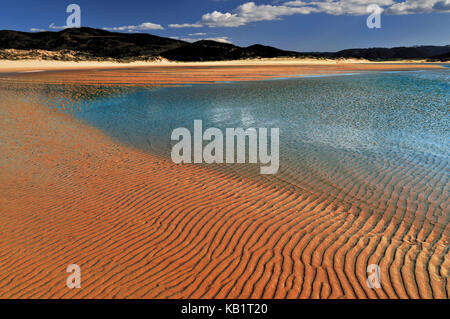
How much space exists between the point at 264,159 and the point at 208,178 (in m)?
2.30

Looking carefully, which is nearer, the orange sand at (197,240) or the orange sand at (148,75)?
the orange sand at (197,240)

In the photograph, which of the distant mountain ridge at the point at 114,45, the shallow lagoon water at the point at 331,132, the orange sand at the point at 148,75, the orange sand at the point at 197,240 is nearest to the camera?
the orange sand at the point at 197,240

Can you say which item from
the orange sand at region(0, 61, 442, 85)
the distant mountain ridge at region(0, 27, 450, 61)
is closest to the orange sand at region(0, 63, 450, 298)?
the orange sand at region(0, 61, 442, 85)

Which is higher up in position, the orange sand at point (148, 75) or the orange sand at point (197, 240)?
the orange sand at point (148, 75)

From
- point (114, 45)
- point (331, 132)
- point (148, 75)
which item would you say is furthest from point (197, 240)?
point (114, 45)

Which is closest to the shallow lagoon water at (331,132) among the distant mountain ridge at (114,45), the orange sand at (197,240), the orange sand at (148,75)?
the orange sand at (197,240)

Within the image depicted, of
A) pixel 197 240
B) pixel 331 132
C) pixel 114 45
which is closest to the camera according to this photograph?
pixel 197 240

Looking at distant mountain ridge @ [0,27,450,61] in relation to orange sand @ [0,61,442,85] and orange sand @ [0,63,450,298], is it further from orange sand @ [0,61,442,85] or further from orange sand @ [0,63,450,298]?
orange sand @ [0,63,450,298]

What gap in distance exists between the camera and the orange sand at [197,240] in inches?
169

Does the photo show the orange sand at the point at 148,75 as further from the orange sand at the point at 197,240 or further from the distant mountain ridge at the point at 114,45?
the distant mountain ridge at the point at 114,45

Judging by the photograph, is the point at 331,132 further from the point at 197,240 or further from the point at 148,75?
the point at 148,75

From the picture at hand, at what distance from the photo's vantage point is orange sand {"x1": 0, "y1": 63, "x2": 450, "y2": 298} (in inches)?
169

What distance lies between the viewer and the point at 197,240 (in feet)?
17.5
